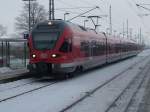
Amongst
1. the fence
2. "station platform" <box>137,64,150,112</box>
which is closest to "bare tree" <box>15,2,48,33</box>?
the fence

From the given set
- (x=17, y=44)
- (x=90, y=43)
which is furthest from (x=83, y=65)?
(x=17, y=44)

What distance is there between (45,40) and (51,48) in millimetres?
615

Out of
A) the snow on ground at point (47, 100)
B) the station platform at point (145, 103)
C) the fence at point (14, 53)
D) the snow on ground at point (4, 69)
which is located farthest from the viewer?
the fence at point (14, 53)

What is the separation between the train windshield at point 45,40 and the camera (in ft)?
76.7

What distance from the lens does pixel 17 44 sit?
3136cm

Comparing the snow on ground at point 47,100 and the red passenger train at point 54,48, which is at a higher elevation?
the red passenger train at point 54,48

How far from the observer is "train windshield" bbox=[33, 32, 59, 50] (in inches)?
921

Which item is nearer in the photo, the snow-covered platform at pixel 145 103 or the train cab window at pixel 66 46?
the snow-covered platform at pixel 145 103

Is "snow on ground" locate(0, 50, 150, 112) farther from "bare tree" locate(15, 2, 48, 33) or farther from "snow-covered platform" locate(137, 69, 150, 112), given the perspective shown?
"bare tree" locate(15, 2, 48, 33)

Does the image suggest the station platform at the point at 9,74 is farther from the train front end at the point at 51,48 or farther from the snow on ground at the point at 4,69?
the train front end at the point at 51,48

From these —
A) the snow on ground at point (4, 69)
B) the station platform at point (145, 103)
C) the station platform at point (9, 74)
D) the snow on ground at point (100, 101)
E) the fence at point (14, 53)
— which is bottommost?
the snow on ground at point (100, 101)

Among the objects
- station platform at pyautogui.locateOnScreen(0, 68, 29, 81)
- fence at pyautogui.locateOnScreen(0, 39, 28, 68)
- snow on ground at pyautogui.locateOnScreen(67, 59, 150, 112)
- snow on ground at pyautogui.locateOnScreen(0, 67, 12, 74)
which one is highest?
fence at pyautogui.locateOnScreen(0, 39, 28, 68)

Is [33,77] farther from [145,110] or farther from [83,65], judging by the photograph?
[145,110]

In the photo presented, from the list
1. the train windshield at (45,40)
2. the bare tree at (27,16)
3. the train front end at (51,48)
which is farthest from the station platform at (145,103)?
the bare tree at (27,16)
